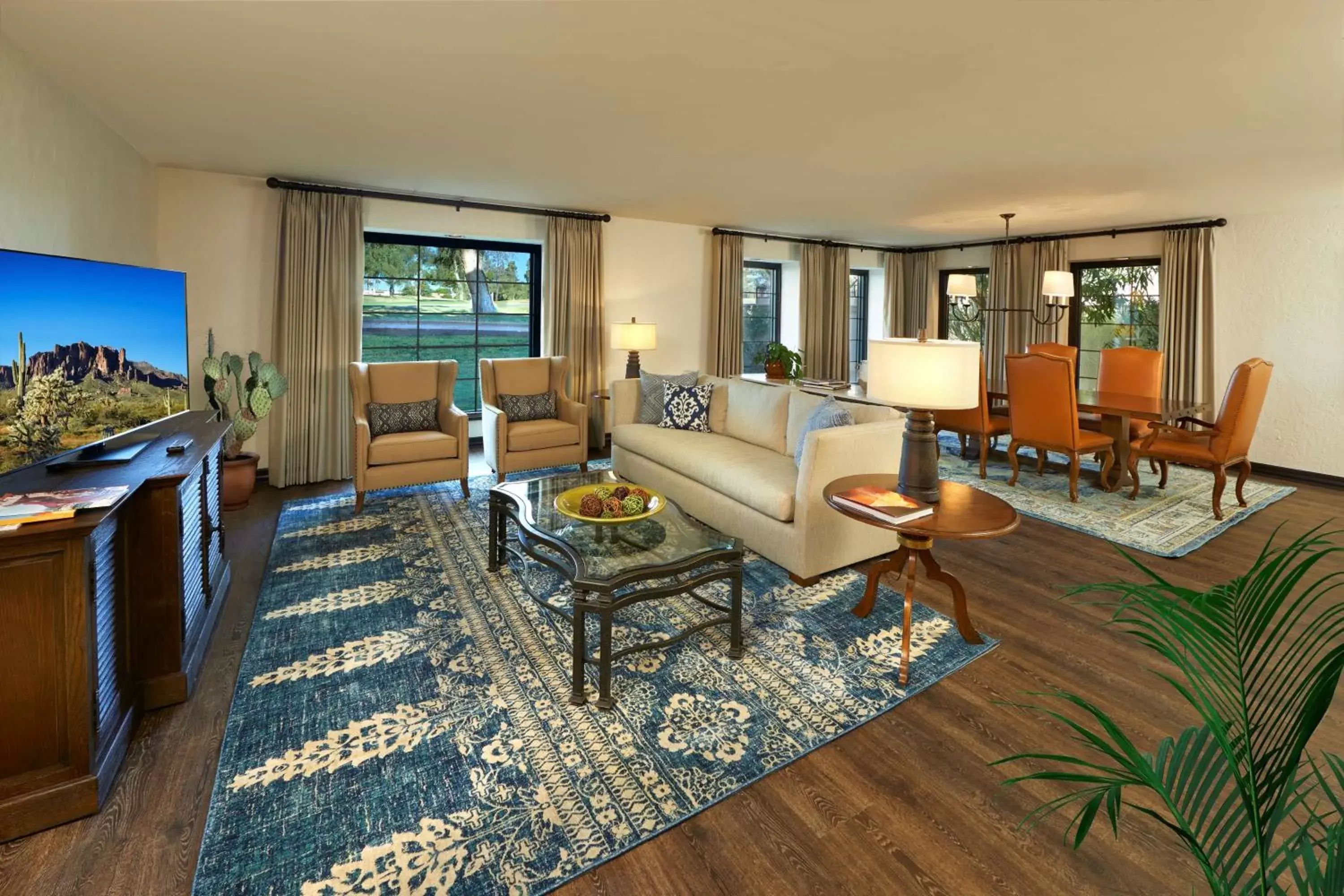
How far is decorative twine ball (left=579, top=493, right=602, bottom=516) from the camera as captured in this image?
2770 millimetres

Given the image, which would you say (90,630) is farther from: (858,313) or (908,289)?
(908,289)

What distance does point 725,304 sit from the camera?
23.6 ft

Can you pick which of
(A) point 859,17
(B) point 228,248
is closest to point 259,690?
(A) point 859,17

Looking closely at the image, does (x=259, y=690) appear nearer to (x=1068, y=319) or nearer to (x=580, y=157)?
(x=580, y=157)

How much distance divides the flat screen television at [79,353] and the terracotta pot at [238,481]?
1531mm

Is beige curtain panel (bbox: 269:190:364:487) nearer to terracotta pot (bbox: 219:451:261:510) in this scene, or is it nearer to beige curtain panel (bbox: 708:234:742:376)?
terracotta pot (bbox: 219:451:261:510)

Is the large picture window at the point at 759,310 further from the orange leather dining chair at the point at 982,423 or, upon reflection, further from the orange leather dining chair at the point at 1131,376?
the orange leather dining chair at the point at 1131,376

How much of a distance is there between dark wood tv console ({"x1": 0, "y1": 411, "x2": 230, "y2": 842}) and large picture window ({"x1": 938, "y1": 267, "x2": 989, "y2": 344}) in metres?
8.31

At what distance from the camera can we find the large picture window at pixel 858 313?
29.8 ft

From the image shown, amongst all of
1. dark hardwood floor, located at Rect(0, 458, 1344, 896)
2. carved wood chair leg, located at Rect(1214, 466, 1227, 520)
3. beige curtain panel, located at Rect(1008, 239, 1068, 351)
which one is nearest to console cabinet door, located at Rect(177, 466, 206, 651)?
dark hardwood floor, located at Rect(0, 458, 1344, 896)

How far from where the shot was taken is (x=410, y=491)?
484 cm

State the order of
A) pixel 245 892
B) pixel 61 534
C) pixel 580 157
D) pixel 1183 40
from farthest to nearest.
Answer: pixel 580 157
pixel 1183 40
pixel 61 534
pixel 245 892

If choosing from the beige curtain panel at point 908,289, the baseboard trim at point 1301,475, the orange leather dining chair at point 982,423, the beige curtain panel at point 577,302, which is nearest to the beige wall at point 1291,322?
the baseboard trim at point 1301,475

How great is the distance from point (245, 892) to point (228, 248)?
4.68 metres
